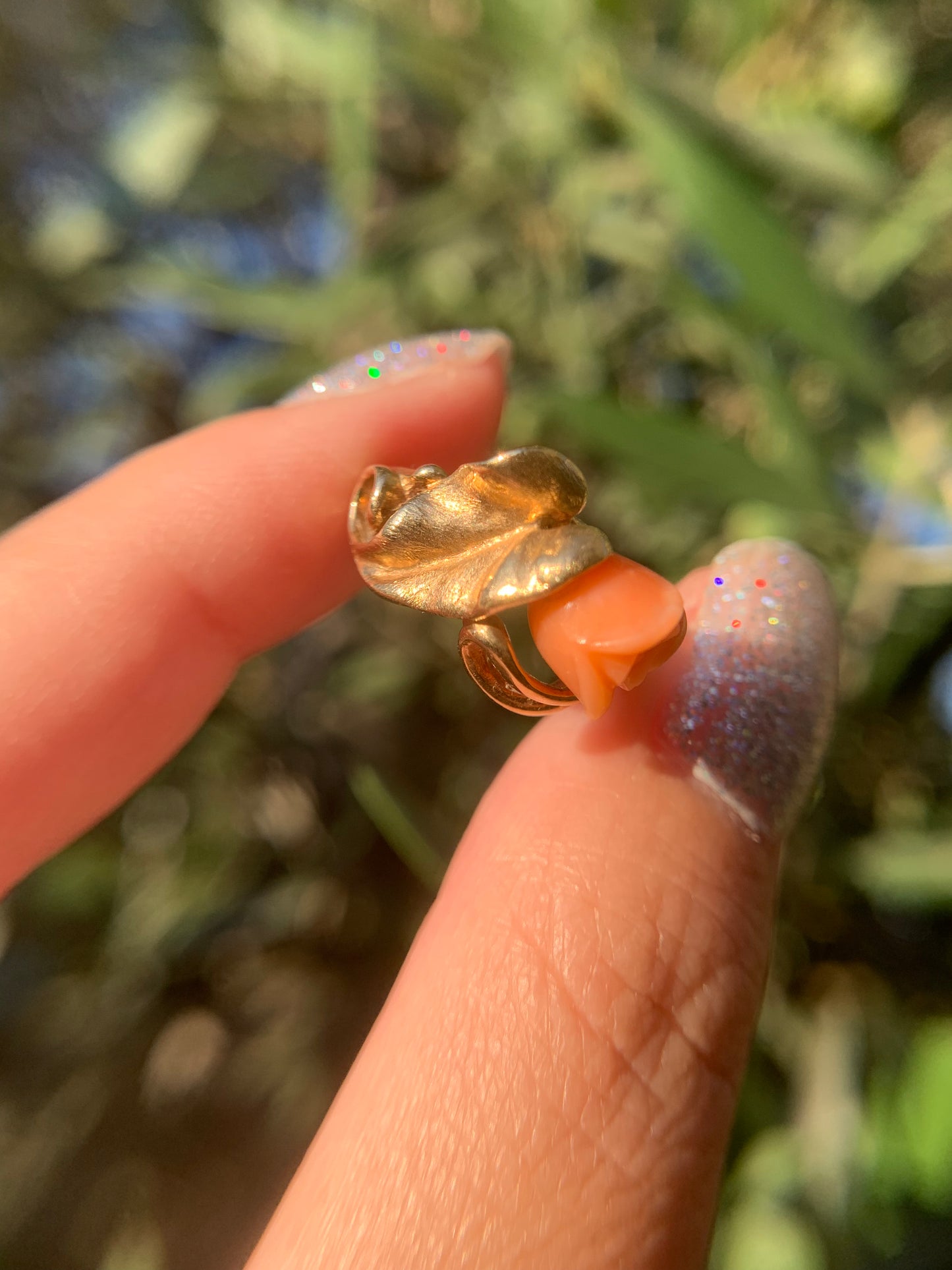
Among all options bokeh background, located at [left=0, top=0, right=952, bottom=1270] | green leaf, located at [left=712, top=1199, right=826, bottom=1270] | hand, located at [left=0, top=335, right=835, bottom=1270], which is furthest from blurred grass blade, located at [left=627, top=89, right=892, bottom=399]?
green leaf, located at [left=712, top=1199, right=826, bottom=1270]

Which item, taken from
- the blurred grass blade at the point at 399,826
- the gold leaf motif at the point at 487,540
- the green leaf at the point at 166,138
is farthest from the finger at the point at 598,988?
the green leaf at the point at 166,138

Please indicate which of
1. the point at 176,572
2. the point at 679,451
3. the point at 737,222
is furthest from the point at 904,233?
the point at 176,572

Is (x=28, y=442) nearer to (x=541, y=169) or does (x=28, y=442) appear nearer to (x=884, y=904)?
(x=541, y=169)

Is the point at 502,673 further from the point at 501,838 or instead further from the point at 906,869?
the point at 906,869

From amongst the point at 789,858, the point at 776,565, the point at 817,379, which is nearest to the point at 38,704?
the point at 776,565

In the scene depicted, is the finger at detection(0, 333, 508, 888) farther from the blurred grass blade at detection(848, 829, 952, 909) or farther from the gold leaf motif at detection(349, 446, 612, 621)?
the blurred grass blade at detection(848, 829, 952, 909)
